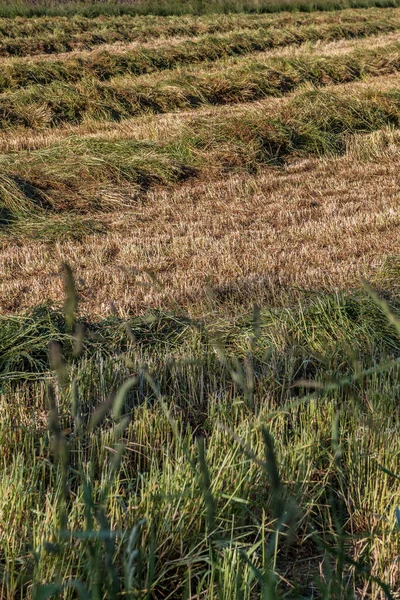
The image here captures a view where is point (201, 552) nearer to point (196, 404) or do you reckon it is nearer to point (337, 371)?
point (196, 404)

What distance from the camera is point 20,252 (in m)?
6.07

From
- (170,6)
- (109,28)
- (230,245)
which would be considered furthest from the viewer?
(170,6)

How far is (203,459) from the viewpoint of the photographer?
1.03 metres

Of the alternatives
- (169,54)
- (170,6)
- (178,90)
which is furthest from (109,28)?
(178,90)

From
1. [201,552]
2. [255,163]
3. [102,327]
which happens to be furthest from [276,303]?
[255,163]

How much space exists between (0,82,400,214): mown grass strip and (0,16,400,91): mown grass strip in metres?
4.49

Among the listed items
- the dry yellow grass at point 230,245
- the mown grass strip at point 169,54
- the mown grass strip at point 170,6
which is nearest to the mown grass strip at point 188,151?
the dry yellow grass at point 230,245

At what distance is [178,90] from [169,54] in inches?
185

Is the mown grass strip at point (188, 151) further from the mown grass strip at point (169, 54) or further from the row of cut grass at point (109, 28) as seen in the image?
the row of cut grass at point (109, 28)

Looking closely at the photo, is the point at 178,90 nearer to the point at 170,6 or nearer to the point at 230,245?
the point at 230,245

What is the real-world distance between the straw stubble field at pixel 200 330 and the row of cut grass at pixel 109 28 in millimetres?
3932

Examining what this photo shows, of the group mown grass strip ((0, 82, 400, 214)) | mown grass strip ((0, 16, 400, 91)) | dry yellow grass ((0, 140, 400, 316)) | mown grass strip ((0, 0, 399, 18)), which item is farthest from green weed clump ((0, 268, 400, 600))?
mown grass strip ((0, 0, 399, 18))

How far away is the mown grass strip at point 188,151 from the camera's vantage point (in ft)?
24.7

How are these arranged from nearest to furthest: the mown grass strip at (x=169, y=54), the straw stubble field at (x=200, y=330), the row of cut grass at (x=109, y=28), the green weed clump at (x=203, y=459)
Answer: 1. the green weed clump at (x=203, y=459)
2. the straw stubble field at (x=200, y=330)
3. the mown grass strip at (x=169, y=54)
4. the row of cut grass at (x=109, y=28)
